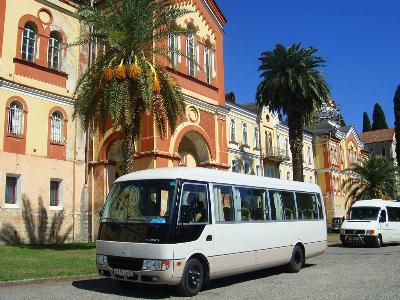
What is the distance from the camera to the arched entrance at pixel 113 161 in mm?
27078

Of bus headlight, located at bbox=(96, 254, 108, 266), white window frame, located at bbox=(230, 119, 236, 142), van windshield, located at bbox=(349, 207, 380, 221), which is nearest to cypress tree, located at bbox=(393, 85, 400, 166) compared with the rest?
white window frame, located at bbox=(230, 119, 236, 142)

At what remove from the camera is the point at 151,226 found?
9828 millimetres

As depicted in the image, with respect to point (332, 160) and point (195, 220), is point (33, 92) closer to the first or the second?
point (195, 220)

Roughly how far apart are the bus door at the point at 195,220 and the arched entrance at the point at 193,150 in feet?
58.2

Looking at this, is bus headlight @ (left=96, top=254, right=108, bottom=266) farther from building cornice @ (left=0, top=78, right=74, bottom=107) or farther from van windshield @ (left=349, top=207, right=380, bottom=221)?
van windshield @ (left=349, top=207, right=380, bottom=221)

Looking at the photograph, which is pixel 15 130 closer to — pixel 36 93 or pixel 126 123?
pixel 36 93

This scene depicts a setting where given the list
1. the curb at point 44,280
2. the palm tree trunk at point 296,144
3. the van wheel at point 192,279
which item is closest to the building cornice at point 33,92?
the curb at point 44,280

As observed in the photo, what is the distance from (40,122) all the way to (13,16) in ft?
18.0

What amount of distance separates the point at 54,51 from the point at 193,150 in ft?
33.3

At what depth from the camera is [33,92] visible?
79.1 ft

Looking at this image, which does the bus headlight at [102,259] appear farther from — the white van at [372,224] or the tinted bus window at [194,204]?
the white van at [372,224]

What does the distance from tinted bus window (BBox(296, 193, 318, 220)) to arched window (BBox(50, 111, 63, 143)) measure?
14952 millimetres

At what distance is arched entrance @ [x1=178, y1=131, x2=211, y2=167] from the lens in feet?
94.4

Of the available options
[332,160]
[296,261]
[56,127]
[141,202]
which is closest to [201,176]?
[141,202]
